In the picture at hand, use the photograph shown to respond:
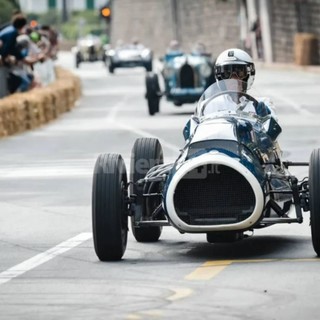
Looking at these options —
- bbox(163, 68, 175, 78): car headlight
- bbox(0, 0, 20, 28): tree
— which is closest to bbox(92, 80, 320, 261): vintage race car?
bbox(163, 68, 175, 78): car headlight

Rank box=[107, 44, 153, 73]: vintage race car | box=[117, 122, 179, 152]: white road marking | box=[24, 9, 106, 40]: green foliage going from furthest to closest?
box=[24, 9, 106, 40]: green foliage, box=[107, 44, 153, 73]: vintage race car, box=[117, 122, 179, 152]: white road marking

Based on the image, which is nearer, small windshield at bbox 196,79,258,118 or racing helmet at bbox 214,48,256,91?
small windshield at bbox 196,79,258,118

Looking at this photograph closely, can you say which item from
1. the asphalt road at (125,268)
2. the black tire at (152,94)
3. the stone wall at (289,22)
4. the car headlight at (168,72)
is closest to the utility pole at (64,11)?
the stone wall at (289,22)

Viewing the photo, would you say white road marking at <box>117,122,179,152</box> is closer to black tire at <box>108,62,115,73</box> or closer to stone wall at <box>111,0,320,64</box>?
stone wall at <box>111,0,320,64</box>

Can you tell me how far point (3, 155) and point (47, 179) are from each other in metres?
4.48

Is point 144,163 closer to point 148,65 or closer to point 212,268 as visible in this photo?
point 212,268

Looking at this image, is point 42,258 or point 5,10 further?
point 5,10

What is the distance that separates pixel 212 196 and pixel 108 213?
0.71m

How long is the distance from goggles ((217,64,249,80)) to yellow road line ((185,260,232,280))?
2236 mm

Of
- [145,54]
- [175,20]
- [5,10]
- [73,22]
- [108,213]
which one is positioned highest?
[108,213]

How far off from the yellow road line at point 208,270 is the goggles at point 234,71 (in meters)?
2.24

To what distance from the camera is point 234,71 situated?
42.5 feet

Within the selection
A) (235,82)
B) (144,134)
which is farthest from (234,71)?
(144,134)

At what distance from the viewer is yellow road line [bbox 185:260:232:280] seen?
33.8 feet
